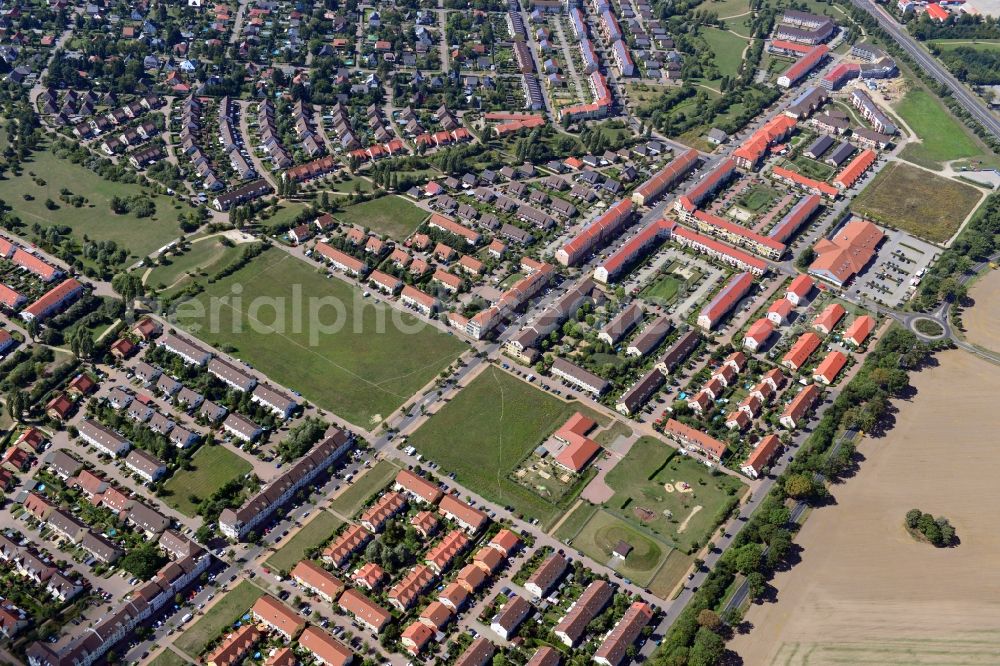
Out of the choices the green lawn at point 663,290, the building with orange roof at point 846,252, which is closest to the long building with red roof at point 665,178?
the green lawn at point 663,290

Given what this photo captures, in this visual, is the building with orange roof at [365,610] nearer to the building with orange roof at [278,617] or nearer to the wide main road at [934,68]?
the building with orange roof at [278,617]

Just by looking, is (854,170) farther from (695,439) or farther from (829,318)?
(695,439)

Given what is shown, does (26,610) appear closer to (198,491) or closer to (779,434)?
(198,491)

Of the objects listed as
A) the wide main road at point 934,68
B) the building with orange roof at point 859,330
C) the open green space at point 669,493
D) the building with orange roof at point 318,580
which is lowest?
the building with orange roof at point 318,580

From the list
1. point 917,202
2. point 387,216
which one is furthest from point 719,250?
point 387,216

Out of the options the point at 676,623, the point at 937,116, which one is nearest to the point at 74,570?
the point at 676,623

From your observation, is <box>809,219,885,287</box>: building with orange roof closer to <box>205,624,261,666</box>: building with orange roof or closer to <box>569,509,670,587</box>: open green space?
<box>569,509,670,587</box>: open green space
